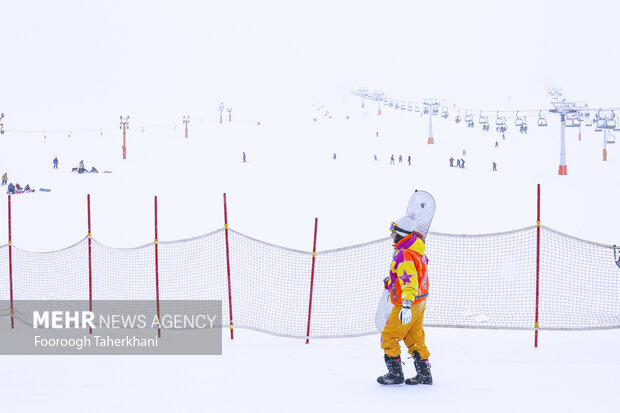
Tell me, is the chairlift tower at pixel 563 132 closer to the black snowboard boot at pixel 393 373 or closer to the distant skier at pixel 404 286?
the distant skier at pixel 404 286

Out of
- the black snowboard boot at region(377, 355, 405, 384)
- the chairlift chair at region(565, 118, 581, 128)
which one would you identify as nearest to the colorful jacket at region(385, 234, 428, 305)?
the black snowboard boot at region(377, 355, 405, 384)

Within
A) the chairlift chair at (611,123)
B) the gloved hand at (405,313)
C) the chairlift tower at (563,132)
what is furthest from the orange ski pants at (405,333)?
the chairlift chair at (611,123)

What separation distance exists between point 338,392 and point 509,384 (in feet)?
6.11

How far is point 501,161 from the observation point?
186 feet

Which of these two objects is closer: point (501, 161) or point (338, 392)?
point (338, 392)

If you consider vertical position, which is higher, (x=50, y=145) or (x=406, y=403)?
(x=50, y=145)

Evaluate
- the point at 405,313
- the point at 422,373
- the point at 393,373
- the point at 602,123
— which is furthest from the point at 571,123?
the point at 405,313

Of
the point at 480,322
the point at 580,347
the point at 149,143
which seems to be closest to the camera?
the point at 580,347

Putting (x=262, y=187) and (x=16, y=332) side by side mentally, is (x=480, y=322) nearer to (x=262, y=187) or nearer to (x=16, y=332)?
(x=16, y=332)

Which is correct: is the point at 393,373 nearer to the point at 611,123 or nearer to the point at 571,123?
the point at 611,123

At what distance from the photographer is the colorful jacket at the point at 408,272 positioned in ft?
21.7

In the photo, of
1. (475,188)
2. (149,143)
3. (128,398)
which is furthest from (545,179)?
(128,398)

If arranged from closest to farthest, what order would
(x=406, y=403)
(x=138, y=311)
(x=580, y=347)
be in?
(x=406, y=403), (x=580, y=347), (x=138, y=311)

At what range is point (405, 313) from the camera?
6520 mm
